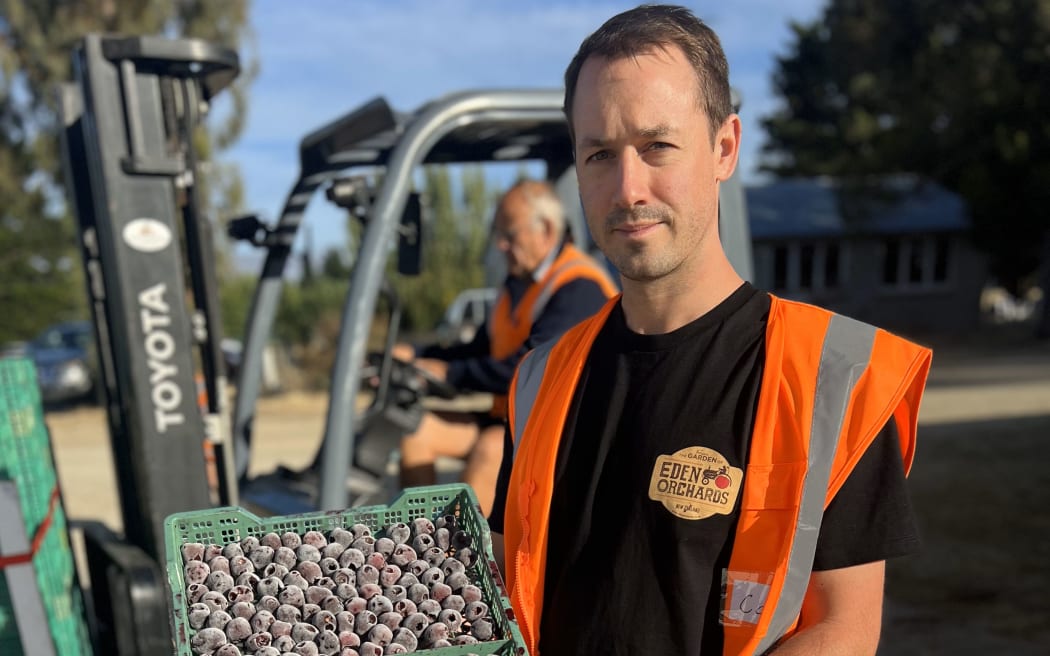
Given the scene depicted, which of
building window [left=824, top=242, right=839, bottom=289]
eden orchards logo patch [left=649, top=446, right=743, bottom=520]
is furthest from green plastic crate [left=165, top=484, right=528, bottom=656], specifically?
building window [left=824, top=242, right=839, bottom=289]

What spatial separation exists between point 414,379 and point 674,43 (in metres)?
2.58

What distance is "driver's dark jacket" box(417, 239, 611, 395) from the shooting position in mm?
3322

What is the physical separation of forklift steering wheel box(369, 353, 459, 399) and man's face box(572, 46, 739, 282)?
7.93ft

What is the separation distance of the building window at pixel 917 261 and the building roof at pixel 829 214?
576 mm

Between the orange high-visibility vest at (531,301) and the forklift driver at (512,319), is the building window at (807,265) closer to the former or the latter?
the orange high-visibility vest at (531,301)

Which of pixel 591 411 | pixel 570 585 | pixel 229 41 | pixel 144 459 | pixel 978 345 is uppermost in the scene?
pixel 229 41

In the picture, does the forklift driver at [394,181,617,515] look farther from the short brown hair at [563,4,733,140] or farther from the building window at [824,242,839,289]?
the building window at [824,242,839,289]

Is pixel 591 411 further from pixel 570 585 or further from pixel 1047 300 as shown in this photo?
pixel 1047 300

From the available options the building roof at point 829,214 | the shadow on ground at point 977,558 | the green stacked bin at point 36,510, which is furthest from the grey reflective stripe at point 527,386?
the building roof at point 829,214

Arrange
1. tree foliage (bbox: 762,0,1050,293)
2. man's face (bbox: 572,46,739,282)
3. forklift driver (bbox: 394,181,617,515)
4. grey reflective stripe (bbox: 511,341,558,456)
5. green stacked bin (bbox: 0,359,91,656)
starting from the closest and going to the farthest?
1. man's face (bbox: 572,46,739,282)
2. grey reflective stripe (bbox: 511,341,558,456)
3. green stacked bin (bbox: 0,359,91,656)
4. forklift driver (bbox: 394,181,617,515)
5. tree foliage (bbox: 762,0,1050,293)

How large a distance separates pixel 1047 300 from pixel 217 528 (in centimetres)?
2411

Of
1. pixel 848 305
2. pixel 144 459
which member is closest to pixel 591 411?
pixel 144 459

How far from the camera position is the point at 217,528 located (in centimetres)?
163

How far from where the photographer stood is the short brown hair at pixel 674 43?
150 centimetres
